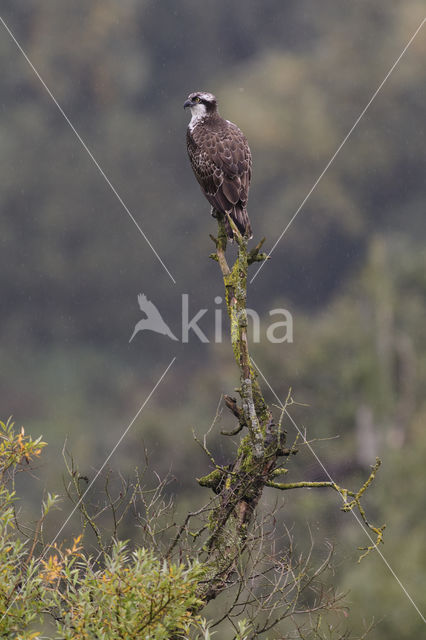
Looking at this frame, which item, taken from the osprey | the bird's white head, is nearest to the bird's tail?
the osprey

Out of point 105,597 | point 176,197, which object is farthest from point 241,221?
point 176,197

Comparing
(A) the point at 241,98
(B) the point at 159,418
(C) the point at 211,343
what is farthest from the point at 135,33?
(B) the point at 159,418

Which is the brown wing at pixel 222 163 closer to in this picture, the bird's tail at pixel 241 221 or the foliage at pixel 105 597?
the bird's tail at pixel 241 221

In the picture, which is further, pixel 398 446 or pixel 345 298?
pixel 345 298

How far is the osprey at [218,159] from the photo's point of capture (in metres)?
6.50

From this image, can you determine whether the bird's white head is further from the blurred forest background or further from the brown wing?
the blurred forest background

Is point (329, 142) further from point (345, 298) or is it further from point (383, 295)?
point (383, 295)

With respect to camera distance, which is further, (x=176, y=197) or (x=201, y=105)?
(x=176, y=197)

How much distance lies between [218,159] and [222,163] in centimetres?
5

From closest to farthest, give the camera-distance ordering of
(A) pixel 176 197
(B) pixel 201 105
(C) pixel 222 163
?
(C) pixel 222 163
(B) pixel 201 105
(A) pixel 176 197

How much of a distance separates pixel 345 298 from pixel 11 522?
41.2 meters

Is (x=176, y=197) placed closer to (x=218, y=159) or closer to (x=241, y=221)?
(x=218, y=159)

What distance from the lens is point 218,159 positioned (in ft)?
22.5

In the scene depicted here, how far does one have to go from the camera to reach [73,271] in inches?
2094
